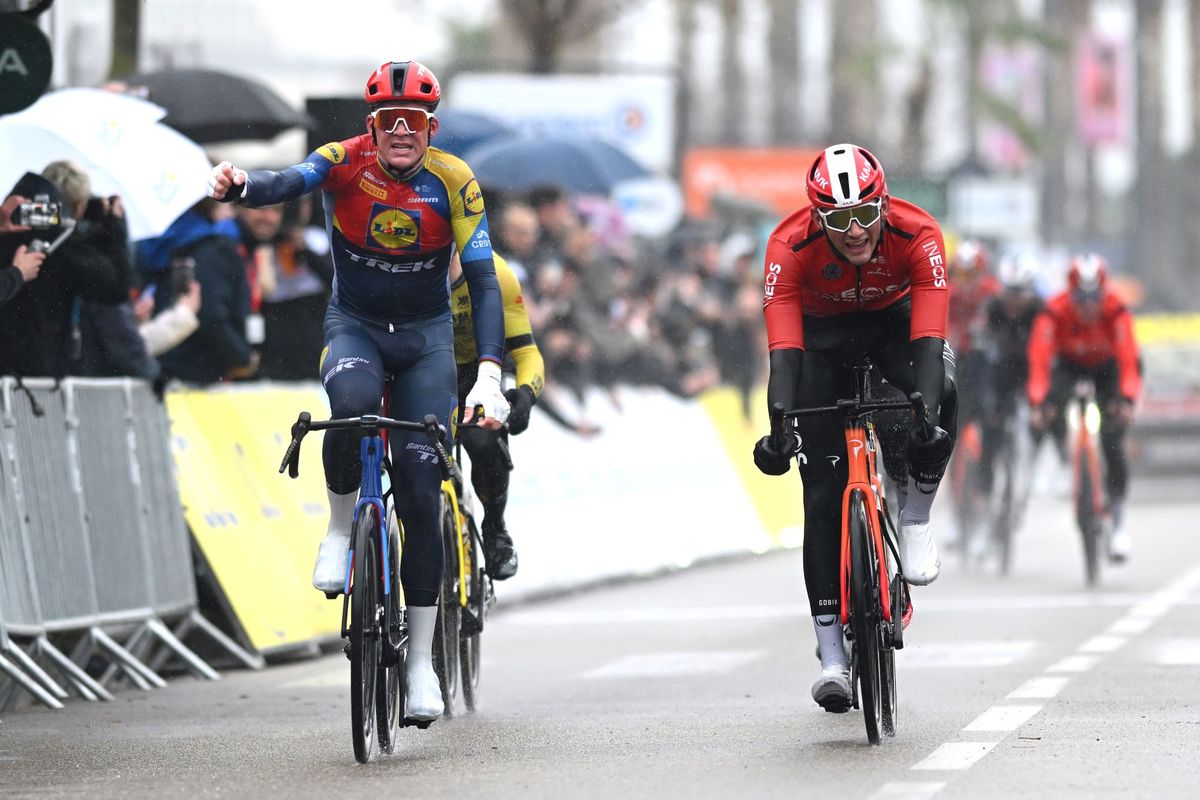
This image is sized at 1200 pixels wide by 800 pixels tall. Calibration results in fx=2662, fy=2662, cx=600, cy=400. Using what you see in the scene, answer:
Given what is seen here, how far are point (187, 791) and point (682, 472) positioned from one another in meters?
12.6

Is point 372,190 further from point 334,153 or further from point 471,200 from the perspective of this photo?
point 471,200

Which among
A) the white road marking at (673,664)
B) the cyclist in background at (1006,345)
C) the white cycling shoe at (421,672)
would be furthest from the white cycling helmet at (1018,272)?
the white cycling shoe at (421,672)

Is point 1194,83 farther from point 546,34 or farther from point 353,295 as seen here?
point 353,295

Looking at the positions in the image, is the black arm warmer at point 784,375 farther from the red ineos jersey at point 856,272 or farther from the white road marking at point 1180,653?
the white road marking at point 1180,653

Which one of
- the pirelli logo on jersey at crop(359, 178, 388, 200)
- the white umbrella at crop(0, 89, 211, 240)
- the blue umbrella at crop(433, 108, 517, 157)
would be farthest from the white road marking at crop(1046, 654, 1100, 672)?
the blue umbrella at crop(433, 108, 517, 157)

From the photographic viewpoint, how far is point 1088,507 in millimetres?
17891

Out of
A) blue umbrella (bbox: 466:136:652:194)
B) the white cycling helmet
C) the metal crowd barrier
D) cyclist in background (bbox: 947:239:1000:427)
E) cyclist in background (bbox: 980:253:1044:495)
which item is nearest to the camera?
the metal crowd barrier

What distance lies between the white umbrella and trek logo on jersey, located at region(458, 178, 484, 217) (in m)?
3.69

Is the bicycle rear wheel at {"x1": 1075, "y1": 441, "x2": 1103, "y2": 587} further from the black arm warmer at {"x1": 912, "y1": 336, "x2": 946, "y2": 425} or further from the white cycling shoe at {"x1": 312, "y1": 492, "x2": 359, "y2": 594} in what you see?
the white cycling shoe at {"x1": 312, "y1": 492, "x2": 359, "y2": 594}

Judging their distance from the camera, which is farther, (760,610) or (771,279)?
(760,610)

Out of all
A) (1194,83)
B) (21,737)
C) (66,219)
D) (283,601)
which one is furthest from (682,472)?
(1194,83)

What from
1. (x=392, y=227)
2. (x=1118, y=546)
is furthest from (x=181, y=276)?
(x=1118, y=546)

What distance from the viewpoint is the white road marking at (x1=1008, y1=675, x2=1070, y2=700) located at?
35.5ft

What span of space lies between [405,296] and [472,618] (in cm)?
168
